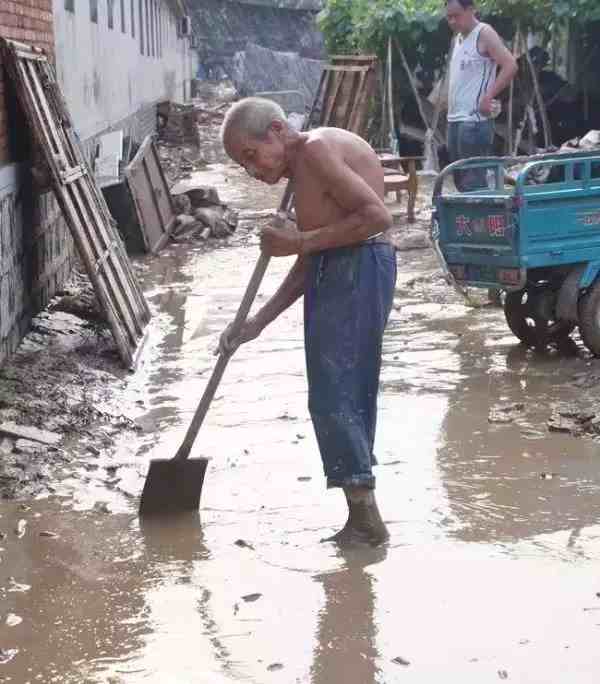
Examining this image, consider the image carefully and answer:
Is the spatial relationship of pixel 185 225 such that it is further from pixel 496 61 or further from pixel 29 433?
pixel 29 433

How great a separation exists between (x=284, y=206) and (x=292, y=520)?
1343mm

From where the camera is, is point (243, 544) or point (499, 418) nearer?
point (243, 544)

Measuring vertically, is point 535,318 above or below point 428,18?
below

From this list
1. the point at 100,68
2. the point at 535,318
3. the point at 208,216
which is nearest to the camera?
the point at 535,318

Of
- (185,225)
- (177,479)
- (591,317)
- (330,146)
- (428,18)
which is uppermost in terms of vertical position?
(428,18)

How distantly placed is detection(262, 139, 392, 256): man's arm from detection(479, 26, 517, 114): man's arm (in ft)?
15.5

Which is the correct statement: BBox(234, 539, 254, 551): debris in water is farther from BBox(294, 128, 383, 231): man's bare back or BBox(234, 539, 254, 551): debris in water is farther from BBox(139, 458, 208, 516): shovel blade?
BBox(294, 128, 383, 231): man's bare back

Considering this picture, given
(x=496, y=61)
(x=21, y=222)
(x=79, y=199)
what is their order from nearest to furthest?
(x=21, y=222) < (x=79, y=199) < (x=496, y=61)

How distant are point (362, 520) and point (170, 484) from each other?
0.91m

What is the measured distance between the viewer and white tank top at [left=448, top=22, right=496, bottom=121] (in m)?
8.91

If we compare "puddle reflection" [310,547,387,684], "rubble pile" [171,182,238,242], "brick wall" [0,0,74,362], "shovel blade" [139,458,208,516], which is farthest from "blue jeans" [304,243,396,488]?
"rubble pile" [171,182,238,242]

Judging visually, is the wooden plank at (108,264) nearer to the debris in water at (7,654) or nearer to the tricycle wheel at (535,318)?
the tricycle wheel at (535,318)

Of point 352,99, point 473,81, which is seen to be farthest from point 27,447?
point 352,99

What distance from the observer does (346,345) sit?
443 cm
